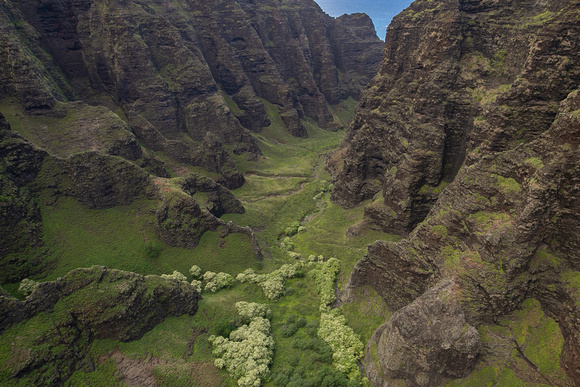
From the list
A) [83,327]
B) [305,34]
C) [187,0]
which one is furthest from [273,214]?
[305,34]

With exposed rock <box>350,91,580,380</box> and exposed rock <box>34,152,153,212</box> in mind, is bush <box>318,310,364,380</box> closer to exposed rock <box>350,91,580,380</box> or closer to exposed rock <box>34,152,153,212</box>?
exposed rock <box>350,91,580,380</box>

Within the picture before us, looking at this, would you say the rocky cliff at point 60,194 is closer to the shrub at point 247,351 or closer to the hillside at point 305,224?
the hillside at point 305,224

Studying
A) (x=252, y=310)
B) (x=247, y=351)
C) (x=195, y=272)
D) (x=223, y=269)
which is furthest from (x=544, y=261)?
(x=195, y=272)

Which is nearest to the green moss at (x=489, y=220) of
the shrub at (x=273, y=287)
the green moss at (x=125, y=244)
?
the shrub at (x=273, y=287)

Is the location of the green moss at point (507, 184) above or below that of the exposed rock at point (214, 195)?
above

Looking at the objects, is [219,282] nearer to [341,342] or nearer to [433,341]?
[341,342]

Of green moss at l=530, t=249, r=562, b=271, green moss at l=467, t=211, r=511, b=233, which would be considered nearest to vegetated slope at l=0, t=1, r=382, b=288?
green moss at l=467, t=211, r=511, b=233
